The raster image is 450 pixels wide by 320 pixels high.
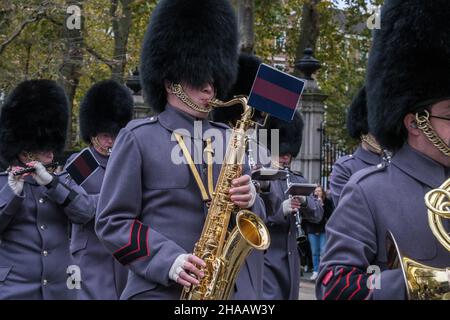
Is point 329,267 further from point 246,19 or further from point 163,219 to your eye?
point 246,19

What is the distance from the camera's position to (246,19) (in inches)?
504

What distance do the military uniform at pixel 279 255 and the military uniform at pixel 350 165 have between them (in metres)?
0.94

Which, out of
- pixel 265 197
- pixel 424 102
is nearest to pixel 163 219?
pixel 424 102

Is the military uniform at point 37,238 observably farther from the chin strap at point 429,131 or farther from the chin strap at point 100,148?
the chin strap at point 429,131

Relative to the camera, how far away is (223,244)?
172 inches

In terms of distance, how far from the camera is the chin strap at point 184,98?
4613mm

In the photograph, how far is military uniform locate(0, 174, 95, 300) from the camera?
6.01 m

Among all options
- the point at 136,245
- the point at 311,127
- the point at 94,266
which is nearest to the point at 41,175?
the point at 94,266

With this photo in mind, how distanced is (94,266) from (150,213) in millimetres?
2641

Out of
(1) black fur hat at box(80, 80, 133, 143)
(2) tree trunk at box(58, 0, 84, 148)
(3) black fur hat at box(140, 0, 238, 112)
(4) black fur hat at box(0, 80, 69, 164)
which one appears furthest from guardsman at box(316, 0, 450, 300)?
(2) tree trunk at box(58, 0, 84, 148)

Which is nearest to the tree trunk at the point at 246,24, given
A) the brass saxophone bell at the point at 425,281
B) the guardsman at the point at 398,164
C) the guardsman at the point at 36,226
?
the guardsman at the point at 36,226

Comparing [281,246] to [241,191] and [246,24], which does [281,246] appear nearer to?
[241,191]

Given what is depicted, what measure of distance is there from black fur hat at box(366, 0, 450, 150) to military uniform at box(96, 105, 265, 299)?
45.3 inches

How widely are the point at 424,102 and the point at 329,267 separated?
75 centimetres
